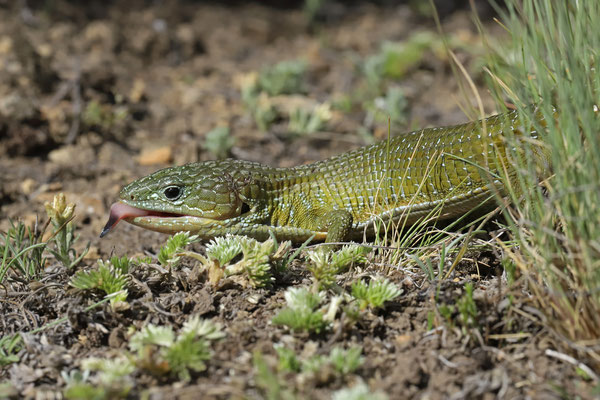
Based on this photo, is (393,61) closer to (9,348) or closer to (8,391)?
(9,348)

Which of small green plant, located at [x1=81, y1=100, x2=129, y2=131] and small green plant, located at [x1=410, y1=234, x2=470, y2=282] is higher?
small green plant, located at [x1=81, y1=100, x2=129, y2=131]

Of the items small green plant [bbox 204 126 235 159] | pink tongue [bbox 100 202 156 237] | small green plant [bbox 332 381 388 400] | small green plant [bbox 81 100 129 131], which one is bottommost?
small green plant [bbox 332 381 388 400]

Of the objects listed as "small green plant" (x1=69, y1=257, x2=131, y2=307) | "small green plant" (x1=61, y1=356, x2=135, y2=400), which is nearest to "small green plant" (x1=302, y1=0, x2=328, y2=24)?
"small green plant" (x1=69, y1=257, x2=131, y2=307)

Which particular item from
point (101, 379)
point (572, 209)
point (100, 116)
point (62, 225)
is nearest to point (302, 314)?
point (101, 379)

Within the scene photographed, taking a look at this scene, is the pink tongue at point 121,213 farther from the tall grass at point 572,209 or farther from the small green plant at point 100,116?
the tall grass at point 572,209

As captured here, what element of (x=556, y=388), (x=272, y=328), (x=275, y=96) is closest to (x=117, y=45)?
(x=275, y=96)

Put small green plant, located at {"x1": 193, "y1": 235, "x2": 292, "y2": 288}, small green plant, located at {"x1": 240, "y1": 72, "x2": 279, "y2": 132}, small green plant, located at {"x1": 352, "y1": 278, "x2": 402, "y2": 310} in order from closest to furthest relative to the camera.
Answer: small green plant, located at {"x1": 352, "y1": 278, "x2": 402, "y2": 310} → small green plant, located at {"x1": 193, "y1": 235, "x2": 292, "y2": 288} → small green plant, located at {"x1": 240, "y1": 72, "x2": 279, "y2": 132}

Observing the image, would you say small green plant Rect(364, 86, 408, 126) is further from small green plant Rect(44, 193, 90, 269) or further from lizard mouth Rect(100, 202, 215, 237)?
small green plant Rect(44, 193, 90, 269)
